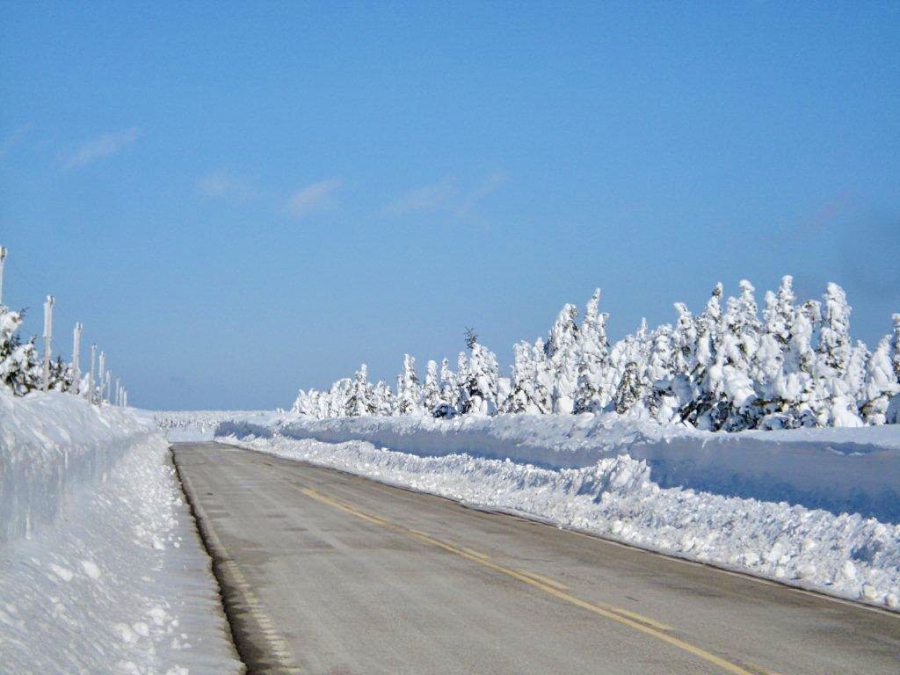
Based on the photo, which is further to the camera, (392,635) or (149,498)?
(149,498)

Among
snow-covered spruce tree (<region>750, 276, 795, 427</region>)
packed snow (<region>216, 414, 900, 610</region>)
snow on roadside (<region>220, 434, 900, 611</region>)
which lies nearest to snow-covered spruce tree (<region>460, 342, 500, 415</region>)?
snow-covered spruce tree (<region>750, 276, 795, 427</region>)

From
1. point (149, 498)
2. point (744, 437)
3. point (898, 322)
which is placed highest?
point (898, 322)

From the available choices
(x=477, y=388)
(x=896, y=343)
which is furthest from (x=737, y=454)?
(x=477, y=388)

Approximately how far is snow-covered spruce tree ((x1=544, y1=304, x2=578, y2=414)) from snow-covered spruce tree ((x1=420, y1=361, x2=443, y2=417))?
4467 centimetres

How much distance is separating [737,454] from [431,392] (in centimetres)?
12041

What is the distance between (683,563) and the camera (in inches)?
604

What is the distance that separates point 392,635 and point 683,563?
7.40 meters

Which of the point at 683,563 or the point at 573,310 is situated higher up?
the point at 573,310

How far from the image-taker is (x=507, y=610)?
34.9ft

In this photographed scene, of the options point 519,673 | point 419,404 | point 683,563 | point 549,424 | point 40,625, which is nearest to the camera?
point 40,625

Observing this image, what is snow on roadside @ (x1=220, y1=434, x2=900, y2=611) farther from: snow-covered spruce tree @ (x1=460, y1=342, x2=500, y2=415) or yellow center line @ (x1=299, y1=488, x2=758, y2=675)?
snow-covered spruce tree @ (x1=460, y1=342, x2=500, y2=415)

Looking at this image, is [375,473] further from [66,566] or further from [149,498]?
[66,566]

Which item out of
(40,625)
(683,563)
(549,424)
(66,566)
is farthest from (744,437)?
(40,625)

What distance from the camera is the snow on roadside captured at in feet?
45.5
